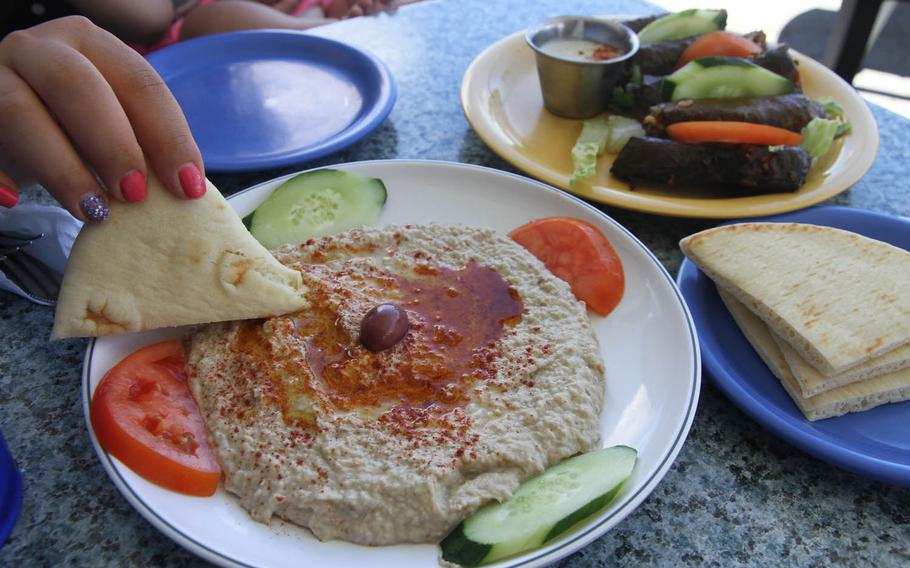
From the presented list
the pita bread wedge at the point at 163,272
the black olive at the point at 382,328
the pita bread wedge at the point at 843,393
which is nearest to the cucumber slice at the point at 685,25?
the pita bread wedge at the point at 843,393

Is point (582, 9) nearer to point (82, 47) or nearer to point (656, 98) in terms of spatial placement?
point (656, 98)

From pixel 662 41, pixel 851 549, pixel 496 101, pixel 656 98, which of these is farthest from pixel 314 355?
pixel 662 41

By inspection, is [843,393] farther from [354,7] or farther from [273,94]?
[354,7]

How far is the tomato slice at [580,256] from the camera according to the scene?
2.00 m

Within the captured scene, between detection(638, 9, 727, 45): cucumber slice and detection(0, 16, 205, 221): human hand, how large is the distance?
98.5 inches

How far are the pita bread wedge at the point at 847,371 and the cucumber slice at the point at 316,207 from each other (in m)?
1.36

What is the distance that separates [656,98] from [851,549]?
2090 millimetres

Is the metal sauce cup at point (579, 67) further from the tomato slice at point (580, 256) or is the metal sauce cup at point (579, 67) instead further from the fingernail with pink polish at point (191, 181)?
the fingernail with pink polish at point (191, 181)

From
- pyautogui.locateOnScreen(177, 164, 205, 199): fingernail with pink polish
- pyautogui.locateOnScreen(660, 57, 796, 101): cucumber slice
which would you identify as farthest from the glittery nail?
pyautogui.locateOnScreen(660, 57, 796, 101): cucumber slice

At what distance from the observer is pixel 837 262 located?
2037 millimetres

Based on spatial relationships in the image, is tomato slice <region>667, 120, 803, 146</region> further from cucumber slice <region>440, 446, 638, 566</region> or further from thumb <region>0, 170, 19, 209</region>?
thumb <region>0, 170, 19, 209</region>

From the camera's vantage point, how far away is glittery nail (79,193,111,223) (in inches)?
62.7

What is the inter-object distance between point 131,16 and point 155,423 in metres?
3.02

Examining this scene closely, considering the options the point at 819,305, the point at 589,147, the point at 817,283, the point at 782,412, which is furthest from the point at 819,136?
the point at 782,412
